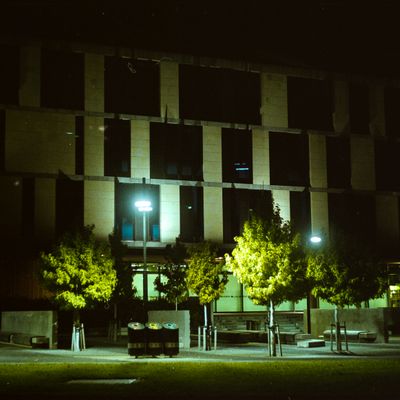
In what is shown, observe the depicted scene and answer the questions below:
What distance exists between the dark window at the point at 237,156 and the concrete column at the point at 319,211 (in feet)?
16.8

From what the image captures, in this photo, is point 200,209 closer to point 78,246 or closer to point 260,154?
point 260,154

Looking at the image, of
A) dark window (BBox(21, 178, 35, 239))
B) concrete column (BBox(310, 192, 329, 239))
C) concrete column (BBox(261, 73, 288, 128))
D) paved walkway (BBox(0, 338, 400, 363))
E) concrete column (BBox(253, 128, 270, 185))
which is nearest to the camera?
paved walkway (BBox(0, 338, 400, 363))

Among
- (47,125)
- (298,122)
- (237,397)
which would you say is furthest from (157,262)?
(237,397)

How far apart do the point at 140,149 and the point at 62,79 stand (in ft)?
22.6

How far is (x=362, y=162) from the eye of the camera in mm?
54781

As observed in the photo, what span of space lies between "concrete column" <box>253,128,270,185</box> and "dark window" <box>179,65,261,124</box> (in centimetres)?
110

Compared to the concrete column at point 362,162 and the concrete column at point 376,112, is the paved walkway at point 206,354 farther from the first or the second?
the concrete column at point 376,112

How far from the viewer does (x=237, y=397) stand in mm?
14047

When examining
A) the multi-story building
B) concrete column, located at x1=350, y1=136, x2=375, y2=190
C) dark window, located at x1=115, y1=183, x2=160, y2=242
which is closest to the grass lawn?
the multi-story building

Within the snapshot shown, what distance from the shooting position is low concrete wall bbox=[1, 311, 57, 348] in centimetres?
3094

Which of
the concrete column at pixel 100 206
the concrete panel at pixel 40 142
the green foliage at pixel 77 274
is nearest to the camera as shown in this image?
the green foliage at pixel 77 274

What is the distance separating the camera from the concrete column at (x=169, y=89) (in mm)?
49938

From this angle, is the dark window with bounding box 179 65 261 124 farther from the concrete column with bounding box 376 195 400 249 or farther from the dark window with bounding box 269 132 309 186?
the concrete column with bounding box 376 195 400 249

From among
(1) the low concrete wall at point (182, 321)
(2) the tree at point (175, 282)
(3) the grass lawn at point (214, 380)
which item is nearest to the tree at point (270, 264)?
(3) the grass lawn at point (214, 380)
